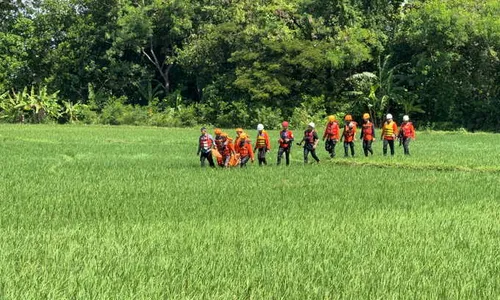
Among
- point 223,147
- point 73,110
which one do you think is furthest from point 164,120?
point 223,147

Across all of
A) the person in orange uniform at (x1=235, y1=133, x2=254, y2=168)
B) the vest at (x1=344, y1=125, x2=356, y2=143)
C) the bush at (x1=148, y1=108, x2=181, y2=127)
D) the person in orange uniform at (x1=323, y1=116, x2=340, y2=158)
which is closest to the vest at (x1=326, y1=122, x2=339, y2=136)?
the person in orange uniform at (x1=323, y1=116, x2=340, y2=158)

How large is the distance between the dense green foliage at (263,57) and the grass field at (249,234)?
84.3ft

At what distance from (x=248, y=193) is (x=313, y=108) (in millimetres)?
32261

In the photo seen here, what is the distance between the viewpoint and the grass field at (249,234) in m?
4.79

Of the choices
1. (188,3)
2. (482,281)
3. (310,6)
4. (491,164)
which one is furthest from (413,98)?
(482,281)

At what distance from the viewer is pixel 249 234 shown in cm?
711

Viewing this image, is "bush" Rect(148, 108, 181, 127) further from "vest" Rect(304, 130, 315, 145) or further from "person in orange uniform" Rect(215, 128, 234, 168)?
"person in orange uniform" Rect(215, 128, 234, 168)

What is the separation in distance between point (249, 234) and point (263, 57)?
119ft

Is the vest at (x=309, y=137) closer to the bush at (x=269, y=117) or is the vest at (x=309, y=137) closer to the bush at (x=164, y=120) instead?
the bush at (x=269, y=117)

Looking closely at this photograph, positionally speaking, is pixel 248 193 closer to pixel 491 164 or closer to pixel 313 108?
pixel 491 164

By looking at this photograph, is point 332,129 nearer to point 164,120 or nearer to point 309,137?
point 309,137

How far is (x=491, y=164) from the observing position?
658 inches

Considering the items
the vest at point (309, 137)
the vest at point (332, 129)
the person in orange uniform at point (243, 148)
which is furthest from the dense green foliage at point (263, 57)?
the person in orange uniform at point (243, 148)

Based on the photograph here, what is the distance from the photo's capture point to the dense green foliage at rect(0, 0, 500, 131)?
39.1 meters
